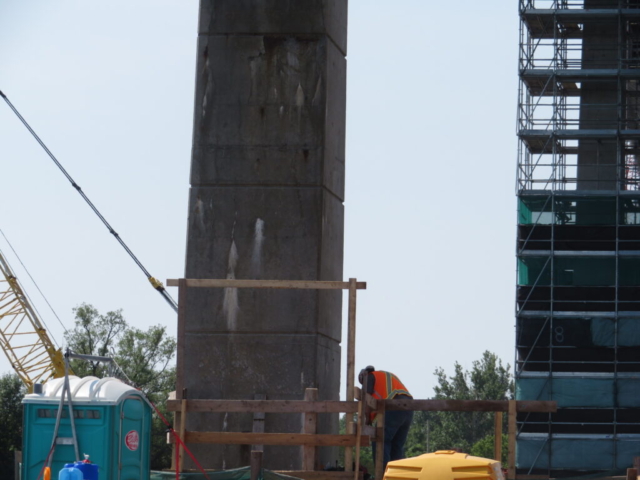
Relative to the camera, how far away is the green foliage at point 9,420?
7094cm

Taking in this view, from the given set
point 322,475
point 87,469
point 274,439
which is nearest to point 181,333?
point 274,439

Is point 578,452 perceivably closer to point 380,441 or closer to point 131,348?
point 380,441

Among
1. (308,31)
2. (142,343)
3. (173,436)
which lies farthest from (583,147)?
(142,343)

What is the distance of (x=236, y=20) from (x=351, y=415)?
16.9 ft

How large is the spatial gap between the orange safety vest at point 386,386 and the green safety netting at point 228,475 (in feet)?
7.11

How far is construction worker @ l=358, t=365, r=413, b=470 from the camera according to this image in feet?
46.5

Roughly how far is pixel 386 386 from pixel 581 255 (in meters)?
19.8

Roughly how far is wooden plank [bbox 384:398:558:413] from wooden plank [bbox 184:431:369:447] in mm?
641

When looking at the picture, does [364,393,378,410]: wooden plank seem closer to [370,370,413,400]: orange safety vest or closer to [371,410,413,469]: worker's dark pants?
[370,370,413,400]: orange safety vest

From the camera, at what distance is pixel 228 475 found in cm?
1250

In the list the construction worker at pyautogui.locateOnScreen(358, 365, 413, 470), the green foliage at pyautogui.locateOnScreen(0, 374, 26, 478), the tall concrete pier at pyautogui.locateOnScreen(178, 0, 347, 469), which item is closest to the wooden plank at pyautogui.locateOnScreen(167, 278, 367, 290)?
the tall concrete pier at pyautogui.locateOnScreen(178, 0, 347, 469)

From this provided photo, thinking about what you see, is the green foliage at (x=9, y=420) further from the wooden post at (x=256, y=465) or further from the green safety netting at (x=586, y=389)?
the wooden post at (x=256, y=465)

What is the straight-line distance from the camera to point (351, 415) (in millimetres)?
13961

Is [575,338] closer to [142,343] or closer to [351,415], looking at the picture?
[351,415]
